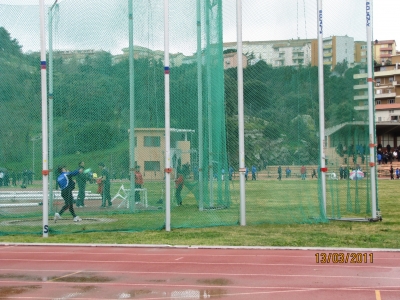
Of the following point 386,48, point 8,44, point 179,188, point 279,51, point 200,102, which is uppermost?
point 386,48

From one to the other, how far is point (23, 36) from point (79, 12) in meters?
1.60

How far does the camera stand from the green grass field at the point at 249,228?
13953 mm

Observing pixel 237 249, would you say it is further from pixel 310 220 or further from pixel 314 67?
pixel 314 67

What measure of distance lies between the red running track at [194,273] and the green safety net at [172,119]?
12.3 ft

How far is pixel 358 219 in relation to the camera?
56.5ft

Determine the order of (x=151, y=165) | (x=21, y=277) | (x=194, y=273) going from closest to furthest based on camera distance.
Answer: (x=21, y=277) < (x=194, y=273) < (x=151, y=165)

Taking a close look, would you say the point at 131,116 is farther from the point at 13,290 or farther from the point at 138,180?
the point at 13,290

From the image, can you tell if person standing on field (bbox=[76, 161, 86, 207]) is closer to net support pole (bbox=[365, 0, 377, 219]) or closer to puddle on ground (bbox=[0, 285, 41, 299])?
puddle on ground (bbox=[0, 285, 41, 299])

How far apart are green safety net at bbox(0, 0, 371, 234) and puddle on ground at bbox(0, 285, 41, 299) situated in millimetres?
6767

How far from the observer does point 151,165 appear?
1727 centimetres

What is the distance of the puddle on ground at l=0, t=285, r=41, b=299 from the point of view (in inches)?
347
